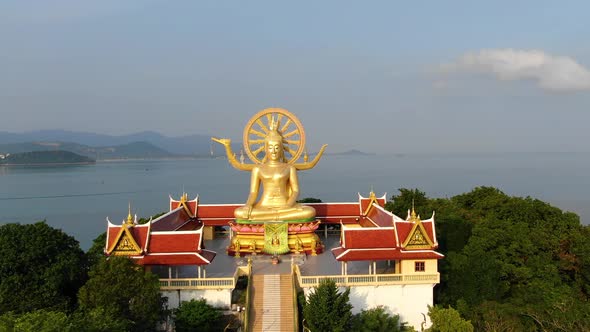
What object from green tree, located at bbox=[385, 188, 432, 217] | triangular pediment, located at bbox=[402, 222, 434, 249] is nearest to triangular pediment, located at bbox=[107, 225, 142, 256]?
triangular pediment, located at bbox=[402, 222, 434, 249]

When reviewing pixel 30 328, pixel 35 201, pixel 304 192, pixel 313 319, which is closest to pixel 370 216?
pixel 313 319

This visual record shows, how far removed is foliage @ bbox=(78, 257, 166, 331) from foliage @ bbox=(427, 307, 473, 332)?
8759 mm

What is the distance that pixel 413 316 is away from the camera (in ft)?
58.2

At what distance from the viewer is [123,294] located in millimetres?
14938

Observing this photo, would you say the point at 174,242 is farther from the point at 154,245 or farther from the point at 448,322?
the point at 448,322

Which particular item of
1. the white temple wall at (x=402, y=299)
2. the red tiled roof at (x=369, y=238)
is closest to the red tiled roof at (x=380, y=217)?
the red tiled roof at (x=369, y=238)

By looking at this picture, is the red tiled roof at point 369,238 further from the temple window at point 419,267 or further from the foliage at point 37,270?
the foliage at point 37,270

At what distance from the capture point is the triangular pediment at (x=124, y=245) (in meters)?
17.6

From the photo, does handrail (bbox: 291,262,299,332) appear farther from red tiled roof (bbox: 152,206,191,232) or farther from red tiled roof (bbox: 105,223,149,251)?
red tiled roof (bbox: 152,206,191,232)

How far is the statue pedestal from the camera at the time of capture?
74.8 ft

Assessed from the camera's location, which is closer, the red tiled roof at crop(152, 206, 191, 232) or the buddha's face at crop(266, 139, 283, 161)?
the red tiled roof at crop(152, 206, 191, 232)

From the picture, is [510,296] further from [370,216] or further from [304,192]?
[304,192]

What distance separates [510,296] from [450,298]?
2896mm

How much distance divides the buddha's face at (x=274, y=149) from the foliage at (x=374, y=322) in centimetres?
1053
